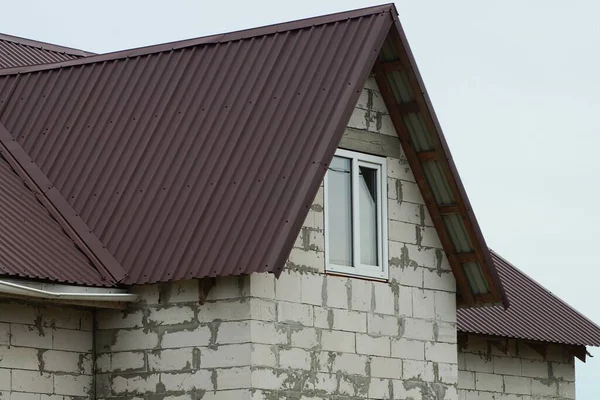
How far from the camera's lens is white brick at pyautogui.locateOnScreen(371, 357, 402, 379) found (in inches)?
644

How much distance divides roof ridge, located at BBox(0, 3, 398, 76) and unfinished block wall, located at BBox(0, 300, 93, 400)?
3.08 m

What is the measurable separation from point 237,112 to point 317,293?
1.96 meters

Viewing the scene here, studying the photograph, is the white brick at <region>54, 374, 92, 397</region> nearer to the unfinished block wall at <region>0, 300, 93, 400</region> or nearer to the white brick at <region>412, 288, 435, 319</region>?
the unfinished block wall at <region>0, 300, 93, 400</region>

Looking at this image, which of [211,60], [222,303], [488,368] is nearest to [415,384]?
[222,303]

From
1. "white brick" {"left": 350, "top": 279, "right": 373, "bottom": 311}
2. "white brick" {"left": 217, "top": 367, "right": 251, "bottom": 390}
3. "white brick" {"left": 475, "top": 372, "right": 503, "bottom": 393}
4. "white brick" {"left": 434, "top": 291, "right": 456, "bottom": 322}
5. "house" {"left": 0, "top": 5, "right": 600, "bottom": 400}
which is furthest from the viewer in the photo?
"white brick" {"left": 475, "top": 372, "right": 503, "bottom": 393}

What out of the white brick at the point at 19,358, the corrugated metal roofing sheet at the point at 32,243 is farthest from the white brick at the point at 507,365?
the white brick at the point at 19,358

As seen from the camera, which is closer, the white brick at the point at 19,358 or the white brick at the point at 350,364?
the white brick at the point at 19,358

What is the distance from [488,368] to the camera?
2275 centimetres

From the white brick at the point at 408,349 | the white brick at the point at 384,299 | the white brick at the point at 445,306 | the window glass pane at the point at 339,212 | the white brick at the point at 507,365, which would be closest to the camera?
the window glass pane at the point at 339,212

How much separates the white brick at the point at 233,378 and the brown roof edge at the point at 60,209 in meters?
1.38

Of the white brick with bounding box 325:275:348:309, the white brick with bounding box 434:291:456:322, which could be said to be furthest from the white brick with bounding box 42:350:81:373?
the white brick with bounding box 434:291:456:322

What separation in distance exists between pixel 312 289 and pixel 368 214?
1.29 metres

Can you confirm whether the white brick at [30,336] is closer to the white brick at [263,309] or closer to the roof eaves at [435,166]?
the white brick at [263,309]

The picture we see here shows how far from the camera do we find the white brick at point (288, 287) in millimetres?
15420
